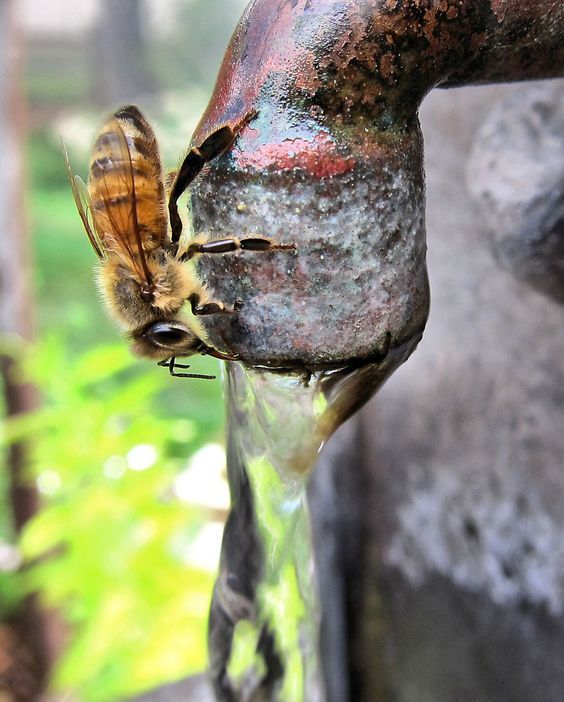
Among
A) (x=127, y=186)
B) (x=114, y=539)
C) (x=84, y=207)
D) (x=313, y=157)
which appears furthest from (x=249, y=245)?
(x=114, y=539)

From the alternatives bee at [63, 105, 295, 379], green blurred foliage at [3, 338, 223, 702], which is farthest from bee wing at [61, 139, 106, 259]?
green blurred foliage at [3, 338, 223, 702]

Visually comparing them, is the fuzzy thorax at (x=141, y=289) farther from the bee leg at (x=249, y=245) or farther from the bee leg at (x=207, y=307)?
the bee leg at (x=249, y=245)

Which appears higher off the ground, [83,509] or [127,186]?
[127,186]

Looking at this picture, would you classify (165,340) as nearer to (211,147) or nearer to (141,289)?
(141,289)

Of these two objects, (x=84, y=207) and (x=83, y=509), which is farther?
(x=83, y=509)

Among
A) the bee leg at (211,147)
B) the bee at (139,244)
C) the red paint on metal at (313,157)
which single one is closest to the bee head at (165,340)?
the bee at (139,244)

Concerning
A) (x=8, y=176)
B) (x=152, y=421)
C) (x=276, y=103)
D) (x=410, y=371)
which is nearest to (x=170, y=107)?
(x=8, y=176)
